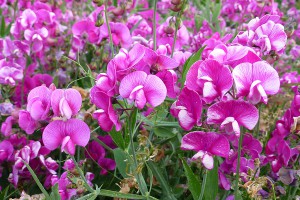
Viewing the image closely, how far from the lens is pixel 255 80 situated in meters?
0.85

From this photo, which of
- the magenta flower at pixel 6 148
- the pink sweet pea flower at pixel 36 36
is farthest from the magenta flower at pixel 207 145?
the pink sweet pea flower at pixel 36 36

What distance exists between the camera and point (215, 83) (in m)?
0.87

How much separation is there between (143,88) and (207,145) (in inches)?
6.5

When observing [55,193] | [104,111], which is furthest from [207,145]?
[55,193]

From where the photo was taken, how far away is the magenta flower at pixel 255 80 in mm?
839

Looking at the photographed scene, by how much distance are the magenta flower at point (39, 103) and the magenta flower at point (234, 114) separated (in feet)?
1.09

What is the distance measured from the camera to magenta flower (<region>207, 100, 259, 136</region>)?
33.3 inches

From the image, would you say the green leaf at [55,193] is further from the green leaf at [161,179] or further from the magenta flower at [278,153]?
the magenta flower at [278,153]

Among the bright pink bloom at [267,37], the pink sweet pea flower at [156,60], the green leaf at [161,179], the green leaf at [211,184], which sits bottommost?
the green leaf at [161,179]

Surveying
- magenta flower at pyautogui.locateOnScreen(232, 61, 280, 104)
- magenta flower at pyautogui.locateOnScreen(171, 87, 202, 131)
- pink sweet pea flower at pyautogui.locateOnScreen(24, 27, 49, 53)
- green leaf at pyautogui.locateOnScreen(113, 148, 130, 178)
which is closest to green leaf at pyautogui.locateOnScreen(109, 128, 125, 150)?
green leaf at pyautogui.locateOnScreen(113, 148, 130, 178)

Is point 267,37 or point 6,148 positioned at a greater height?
point 267,37

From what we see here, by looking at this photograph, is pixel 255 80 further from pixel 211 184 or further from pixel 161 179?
pixel 161 179

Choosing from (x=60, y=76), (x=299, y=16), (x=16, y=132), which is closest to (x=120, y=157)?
(x=16, y=132)

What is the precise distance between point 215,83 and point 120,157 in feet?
1.77
